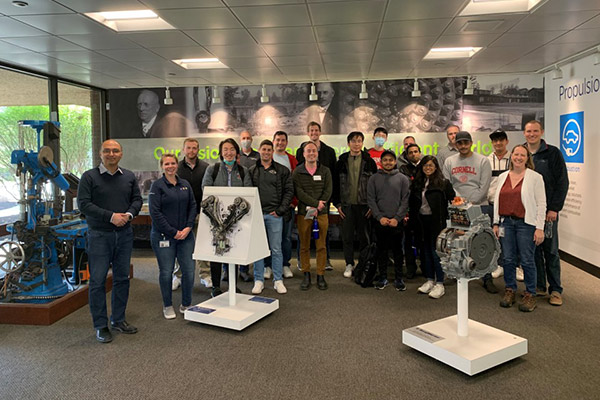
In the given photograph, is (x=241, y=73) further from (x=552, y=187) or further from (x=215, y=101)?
(x=552, y=187)

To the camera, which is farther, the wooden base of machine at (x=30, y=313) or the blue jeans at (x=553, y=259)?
the blue jeans at (x=553, y=259)

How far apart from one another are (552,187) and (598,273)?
74.1 inches

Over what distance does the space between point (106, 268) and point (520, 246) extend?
12.0ft

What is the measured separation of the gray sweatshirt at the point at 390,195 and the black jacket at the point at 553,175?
1324mm

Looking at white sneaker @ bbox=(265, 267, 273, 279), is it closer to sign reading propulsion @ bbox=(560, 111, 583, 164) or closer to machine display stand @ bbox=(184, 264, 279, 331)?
machine display stand @ bbox=(184, 264, 279, 331)

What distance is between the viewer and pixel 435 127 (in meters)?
7.83

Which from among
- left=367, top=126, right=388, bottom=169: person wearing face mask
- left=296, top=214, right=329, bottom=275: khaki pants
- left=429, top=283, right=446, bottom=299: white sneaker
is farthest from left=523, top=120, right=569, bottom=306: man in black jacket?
left=296, top=214, right=329, bottom=275: khaki pants

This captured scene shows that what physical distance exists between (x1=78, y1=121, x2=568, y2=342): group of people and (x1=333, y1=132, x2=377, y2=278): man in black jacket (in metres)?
0.01

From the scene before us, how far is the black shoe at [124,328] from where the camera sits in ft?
12.3

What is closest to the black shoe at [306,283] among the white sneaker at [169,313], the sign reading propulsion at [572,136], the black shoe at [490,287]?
the white sneaker at [169,313]

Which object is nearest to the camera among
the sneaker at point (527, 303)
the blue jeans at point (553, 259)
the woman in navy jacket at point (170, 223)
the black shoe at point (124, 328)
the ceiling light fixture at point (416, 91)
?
the black shoe at point (124, 328)

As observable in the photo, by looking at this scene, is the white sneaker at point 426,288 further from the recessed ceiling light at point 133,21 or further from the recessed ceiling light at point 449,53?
the recessed ceiling light at point 133,21

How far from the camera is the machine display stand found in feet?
12.4

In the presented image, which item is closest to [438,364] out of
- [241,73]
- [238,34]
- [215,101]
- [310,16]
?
[310,16]
